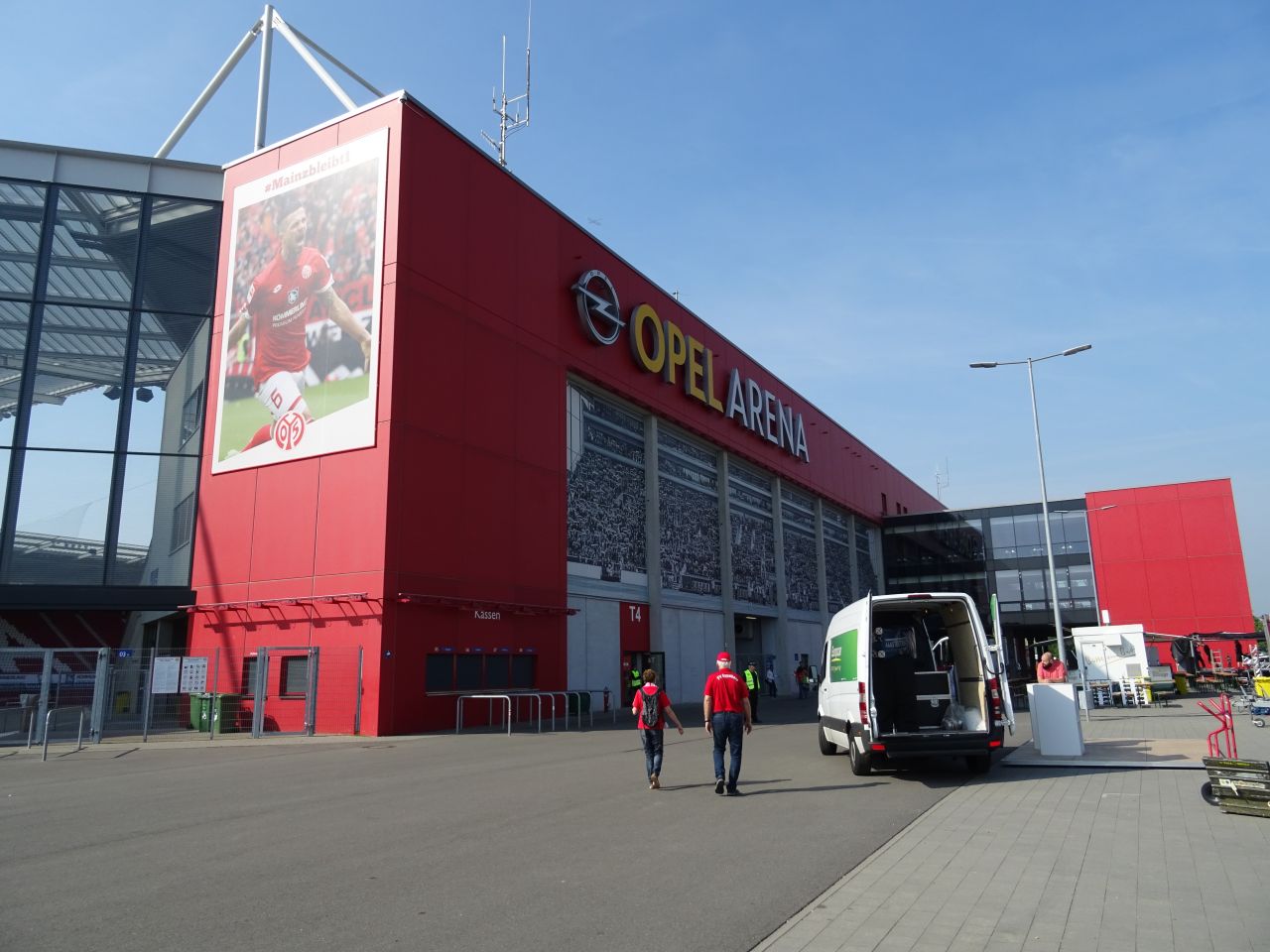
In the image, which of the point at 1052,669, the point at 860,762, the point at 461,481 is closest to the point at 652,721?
the point at 860,762

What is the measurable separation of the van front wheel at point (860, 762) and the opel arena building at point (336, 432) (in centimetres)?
1192

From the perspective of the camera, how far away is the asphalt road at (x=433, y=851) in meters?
5.32

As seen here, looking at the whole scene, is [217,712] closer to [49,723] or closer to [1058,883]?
[49,723]

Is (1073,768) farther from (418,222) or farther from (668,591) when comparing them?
(668,591)

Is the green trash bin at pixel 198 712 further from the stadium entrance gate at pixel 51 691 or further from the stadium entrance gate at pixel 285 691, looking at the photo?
the stadium entrance gate at pixel 51 691

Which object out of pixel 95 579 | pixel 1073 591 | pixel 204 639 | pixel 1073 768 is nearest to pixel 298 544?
pixel 204 639

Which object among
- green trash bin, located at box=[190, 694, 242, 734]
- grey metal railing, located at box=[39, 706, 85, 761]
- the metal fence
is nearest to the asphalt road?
grey metal railing, located at box=[39, 706, 85, 761]

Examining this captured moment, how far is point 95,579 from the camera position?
25328 millimetres

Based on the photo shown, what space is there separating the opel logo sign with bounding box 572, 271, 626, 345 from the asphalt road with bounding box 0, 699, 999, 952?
1772 cm

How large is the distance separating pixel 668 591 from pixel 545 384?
388 inches

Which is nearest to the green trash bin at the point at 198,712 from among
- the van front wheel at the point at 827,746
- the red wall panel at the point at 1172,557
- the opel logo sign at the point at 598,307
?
the van front wheel at the point at 827,746

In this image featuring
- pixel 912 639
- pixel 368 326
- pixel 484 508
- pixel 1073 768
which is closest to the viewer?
pixel 1073 768

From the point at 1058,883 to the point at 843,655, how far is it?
21.9 feet

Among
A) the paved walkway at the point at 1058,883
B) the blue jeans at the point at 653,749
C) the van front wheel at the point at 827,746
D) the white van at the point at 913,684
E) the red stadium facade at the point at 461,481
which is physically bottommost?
the paved walkway at the point at 1058,883
